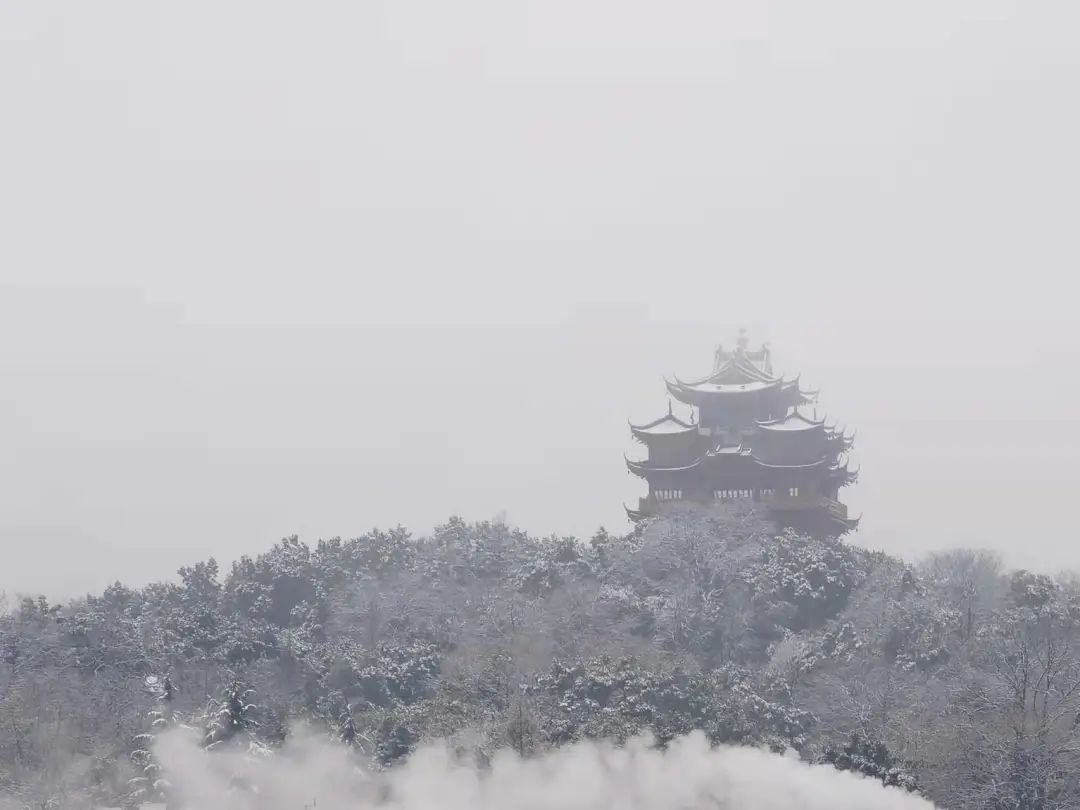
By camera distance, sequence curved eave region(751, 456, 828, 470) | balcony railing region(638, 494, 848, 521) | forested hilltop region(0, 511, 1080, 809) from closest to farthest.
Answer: forested hilltop region(0, 511, 1080, 809) → balcony railing region(638, 494, 848, 521) → curved eave region(751, 456, 828, 470)

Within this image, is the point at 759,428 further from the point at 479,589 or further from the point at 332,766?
the point at 332,766

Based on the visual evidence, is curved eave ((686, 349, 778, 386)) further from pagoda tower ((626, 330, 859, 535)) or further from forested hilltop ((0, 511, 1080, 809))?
forested hilltop ((0, 511, 1080, 809))

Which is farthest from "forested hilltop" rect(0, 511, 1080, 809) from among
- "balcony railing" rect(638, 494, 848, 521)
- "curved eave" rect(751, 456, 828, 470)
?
"curved eave" rect(751, 456, 828, 470)

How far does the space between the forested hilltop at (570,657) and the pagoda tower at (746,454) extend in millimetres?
3216

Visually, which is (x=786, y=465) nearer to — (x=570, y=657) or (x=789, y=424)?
(x=789, y=424)

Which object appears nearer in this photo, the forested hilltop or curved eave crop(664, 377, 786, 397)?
→ the forested hilltop

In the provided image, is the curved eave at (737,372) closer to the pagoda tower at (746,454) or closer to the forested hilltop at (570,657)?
the pagoda tower at (746,454)

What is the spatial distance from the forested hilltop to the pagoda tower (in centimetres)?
322

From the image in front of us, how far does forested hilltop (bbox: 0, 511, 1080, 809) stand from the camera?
44844 millimetres

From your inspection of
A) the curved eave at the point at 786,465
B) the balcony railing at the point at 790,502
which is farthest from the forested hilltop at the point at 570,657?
the curved eave at the point at 786,465

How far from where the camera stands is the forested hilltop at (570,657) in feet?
147

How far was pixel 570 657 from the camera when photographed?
5256cm

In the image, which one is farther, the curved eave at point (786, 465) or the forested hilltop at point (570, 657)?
the curved eave at point (786, 465)

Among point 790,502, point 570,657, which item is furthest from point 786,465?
point 570,657
